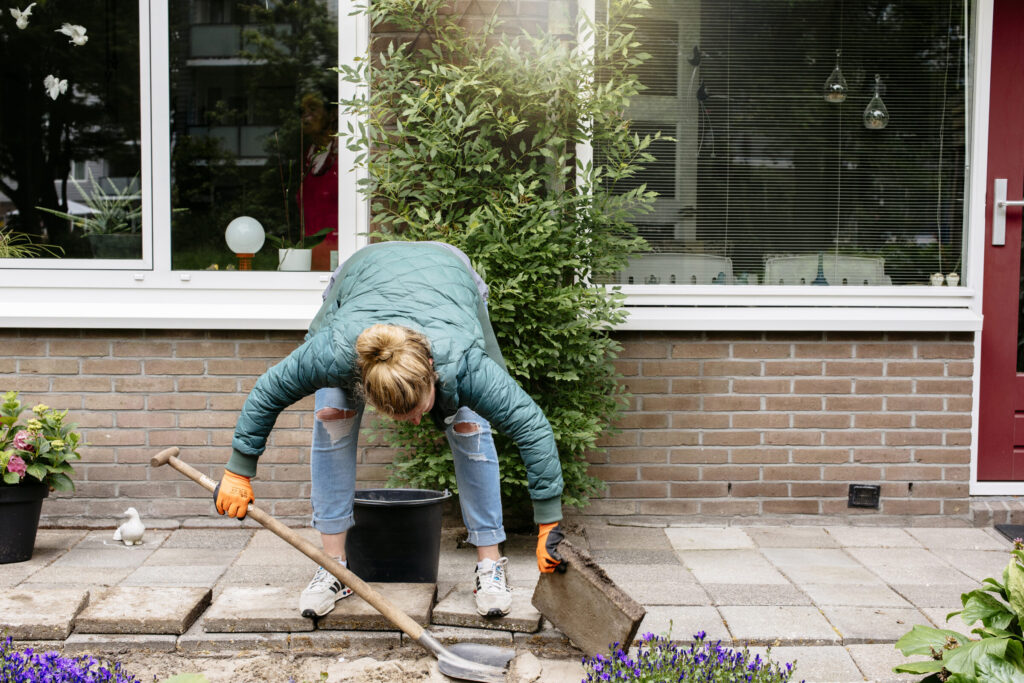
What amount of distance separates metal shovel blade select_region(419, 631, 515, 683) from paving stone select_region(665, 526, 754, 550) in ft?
4.90

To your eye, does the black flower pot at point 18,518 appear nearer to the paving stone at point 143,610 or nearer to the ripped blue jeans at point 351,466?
the paving stone at point 143,610

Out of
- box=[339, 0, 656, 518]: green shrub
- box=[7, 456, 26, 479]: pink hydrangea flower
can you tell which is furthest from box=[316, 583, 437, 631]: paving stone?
box=[7, 456, 26, 479]: pink hydrangea flower

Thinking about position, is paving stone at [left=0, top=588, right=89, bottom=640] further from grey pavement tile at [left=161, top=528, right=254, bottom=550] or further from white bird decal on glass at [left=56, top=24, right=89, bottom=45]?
white bird decal on glass at [left=56, top=24, right=89, bottom=45]

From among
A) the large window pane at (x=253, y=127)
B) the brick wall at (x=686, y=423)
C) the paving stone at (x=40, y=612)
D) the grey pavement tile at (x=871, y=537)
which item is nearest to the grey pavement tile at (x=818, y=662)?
the grey pavement tile at (x=871, y=537)

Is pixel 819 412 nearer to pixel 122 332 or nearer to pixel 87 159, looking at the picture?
pixel 122 332

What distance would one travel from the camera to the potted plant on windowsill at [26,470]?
3.85 meters

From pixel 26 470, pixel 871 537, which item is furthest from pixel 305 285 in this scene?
pixel 871 537

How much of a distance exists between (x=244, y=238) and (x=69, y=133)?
41.0 inches

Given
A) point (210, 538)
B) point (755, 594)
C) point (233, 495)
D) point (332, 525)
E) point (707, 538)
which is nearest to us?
point (233, 495)

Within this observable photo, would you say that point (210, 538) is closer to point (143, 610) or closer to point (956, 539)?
point (143, 610)

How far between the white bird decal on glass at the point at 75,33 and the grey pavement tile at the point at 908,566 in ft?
14.6

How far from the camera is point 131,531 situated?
4168 mm

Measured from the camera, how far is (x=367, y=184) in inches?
165

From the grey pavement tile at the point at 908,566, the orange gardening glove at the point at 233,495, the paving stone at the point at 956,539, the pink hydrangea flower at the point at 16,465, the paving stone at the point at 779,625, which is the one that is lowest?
the paving stone at the point at 956,539
